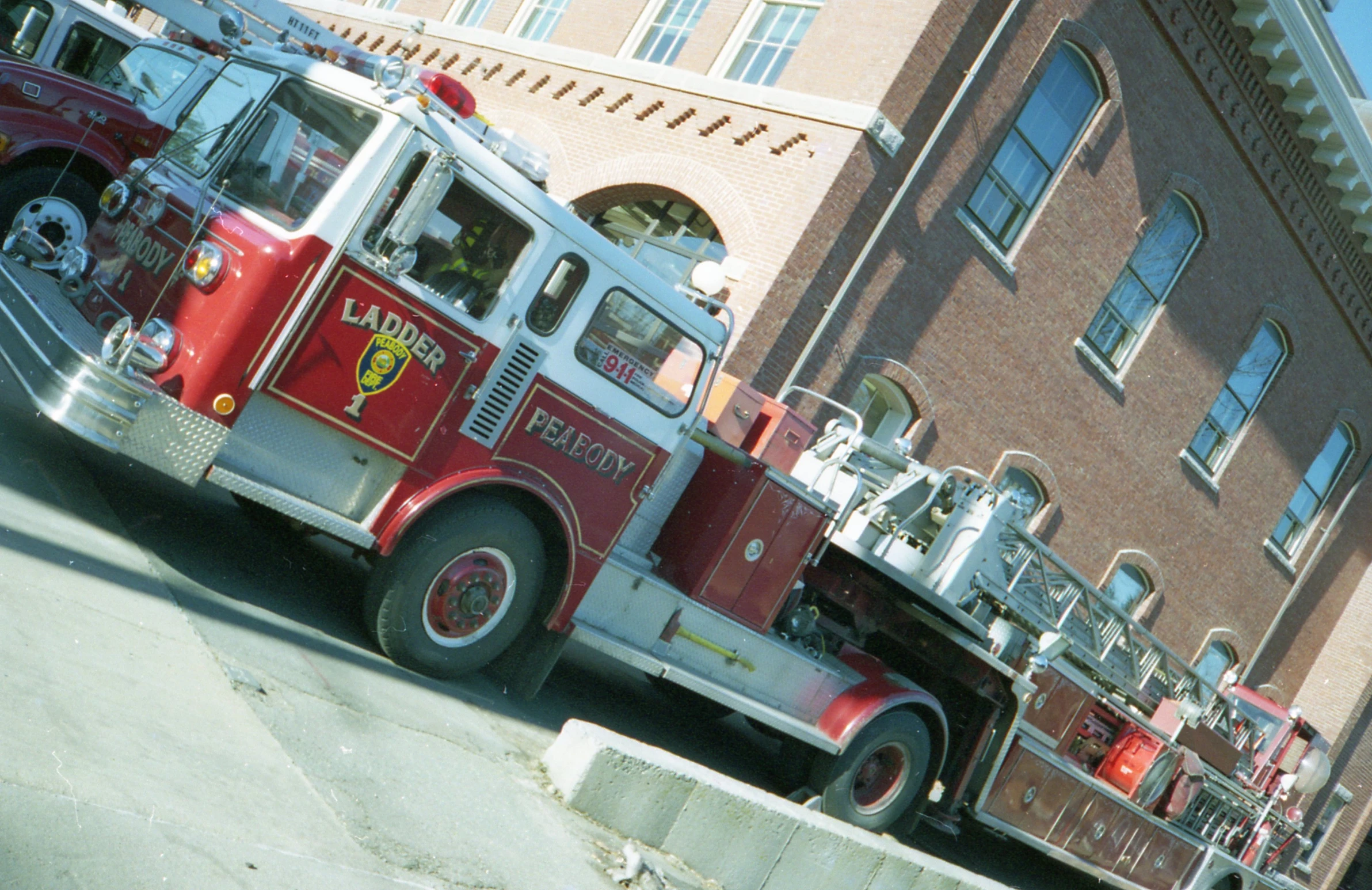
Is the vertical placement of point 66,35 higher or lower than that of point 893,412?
lower

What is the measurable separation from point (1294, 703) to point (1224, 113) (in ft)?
37.9

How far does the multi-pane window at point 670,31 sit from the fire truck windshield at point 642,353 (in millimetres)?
8922

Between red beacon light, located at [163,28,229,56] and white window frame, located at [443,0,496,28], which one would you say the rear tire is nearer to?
red beacon light, located at [163,28,229,56]

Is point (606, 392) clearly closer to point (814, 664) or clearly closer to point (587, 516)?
point (587, 516)

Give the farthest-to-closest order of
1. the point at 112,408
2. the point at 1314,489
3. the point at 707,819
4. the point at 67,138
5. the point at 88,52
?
the point at 1314,489 → the point at 88,52 → the point at 67,138 → the point at 707,819 → the point at 112,408

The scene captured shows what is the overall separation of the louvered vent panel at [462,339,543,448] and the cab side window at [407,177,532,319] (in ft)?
0.94

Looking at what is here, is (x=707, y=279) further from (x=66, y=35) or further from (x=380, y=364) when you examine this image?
(x=66, y=35)

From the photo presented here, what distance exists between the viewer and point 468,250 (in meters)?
6.06

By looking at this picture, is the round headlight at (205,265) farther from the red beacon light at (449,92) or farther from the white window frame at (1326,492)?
the white window frame at (1326,492)

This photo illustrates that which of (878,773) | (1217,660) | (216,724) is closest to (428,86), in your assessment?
(216,724)

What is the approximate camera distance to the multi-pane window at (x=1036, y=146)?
14484 mm

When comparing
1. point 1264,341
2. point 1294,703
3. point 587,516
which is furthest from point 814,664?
point 1294,703

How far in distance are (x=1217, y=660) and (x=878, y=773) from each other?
46.7 feet

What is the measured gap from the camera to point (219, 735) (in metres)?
4.58
